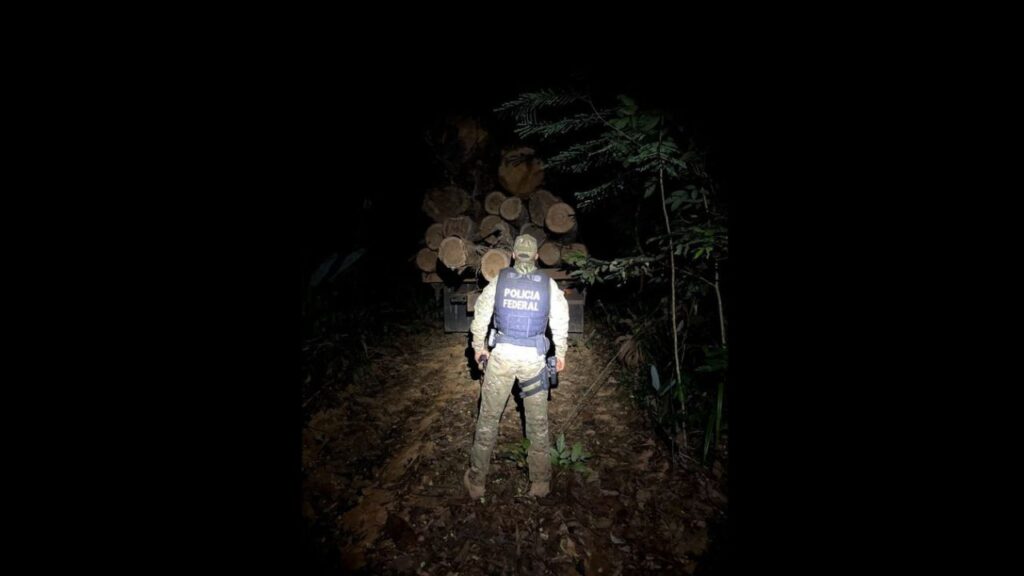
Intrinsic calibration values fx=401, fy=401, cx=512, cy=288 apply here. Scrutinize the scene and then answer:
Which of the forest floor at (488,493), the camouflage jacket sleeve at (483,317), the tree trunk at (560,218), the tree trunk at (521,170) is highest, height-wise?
the tree trunk at (521,170)

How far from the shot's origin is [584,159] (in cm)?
467

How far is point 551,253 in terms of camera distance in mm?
6590

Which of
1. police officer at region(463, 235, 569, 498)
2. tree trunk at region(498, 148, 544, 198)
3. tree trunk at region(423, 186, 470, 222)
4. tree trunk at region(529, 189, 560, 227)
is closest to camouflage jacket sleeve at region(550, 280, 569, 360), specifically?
police officer at region(463, 235, 569, 498)

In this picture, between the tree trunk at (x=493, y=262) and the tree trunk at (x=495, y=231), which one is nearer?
the tree trunk at (x=493, y=262)

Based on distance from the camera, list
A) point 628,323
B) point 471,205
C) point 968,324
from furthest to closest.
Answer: point 471,205 < point 628,323 < point 968,324

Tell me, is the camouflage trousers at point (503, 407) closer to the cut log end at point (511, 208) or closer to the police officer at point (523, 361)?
the police officer at point (523, 361)

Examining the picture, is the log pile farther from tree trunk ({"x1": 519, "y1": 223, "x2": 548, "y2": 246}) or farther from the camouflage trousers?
the camouflage trousers

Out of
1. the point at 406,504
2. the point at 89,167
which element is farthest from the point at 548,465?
the point at 89,167

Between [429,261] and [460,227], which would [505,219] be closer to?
[460,227]

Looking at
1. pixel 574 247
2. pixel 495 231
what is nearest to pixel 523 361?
pixel 574 247

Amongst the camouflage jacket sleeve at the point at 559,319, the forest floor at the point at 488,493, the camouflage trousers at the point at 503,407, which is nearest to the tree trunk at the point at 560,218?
the forest floor at the point at 488,493

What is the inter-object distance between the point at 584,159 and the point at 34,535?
470cm

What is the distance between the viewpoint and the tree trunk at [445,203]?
275 inches

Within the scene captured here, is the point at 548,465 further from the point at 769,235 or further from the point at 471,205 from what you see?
the point at 471,205
